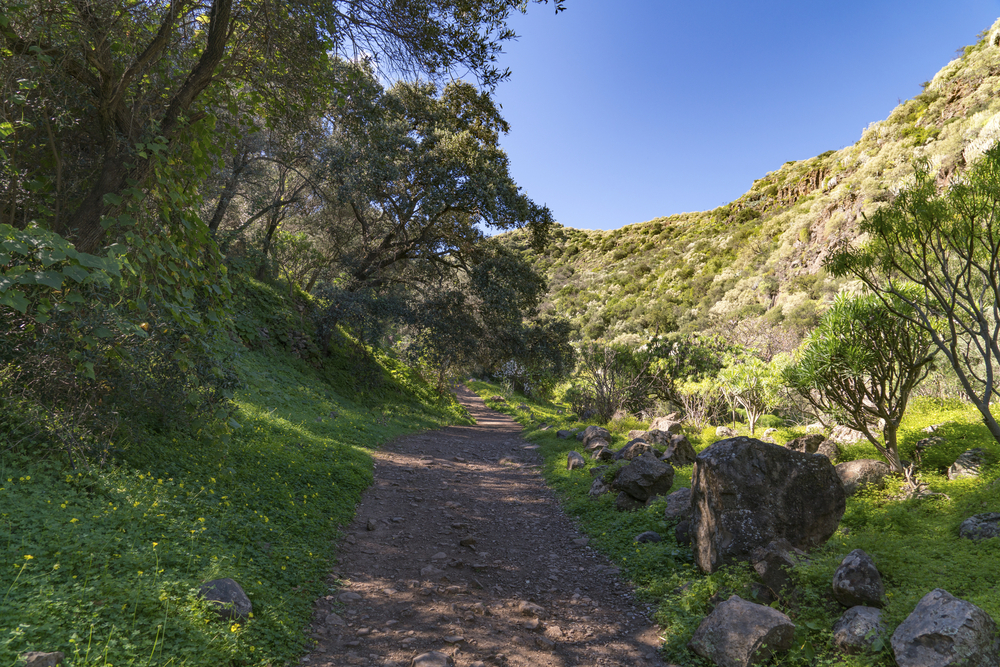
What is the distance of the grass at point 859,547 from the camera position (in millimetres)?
3934

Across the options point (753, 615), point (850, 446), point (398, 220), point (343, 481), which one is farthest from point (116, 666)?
point (398, 220)

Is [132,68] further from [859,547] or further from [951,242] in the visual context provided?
[951,242]

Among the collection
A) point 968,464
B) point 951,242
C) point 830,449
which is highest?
point 951,242

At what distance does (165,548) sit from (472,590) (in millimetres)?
2906

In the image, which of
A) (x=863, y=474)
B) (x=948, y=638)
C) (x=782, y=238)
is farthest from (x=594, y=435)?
(x=782, y=238)

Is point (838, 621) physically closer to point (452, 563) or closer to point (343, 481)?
point (452, 563)

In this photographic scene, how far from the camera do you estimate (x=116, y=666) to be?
2604 mm

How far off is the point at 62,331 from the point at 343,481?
4549 millimetres

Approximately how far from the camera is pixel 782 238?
38.1 meters

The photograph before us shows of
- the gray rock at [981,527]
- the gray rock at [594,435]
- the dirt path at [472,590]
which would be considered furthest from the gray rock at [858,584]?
the gray rock at [594,435]

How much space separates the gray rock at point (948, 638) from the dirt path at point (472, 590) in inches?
70.0

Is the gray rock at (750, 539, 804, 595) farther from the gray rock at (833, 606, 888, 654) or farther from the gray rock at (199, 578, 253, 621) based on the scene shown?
the gray rock at (199, 578, 253, 621)

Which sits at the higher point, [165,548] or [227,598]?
[165,548]

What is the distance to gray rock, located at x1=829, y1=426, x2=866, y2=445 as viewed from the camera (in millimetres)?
9609
